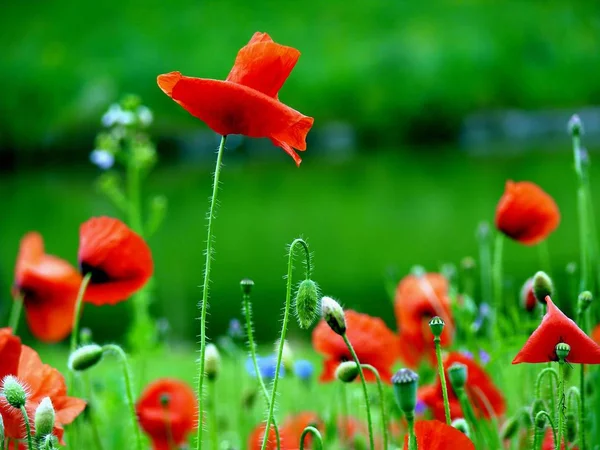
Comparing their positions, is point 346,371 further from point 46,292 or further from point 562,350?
point 46,292

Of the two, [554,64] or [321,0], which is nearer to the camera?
[554,64]

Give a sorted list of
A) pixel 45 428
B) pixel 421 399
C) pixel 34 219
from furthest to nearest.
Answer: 1. pixel 34 219
2. pixel 421 399
3. pixel 45 428

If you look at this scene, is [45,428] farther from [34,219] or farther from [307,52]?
[307,52]

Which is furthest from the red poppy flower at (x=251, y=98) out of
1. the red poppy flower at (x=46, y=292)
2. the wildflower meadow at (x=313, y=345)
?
the red poppy flower at (x=46, y=292)

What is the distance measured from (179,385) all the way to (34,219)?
2356 centimetres

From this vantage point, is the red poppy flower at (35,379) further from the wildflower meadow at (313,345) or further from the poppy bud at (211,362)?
the poppy bud at (211,362)

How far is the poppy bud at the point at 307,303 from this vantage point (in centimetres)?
98

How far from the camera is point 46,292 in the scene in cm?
162

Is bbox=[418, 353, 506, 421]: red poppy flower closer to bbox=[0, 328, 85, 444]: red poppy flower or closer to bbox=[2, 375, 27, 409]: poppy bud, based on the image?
bbox=[0, 328, 85, 444]: red poppy flower

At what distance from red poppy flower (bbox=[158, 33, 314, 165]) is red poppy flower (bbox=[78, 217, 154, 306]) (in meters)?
0.38

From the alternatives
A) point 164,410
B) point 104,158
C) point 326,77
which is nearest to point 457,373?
point 164,410

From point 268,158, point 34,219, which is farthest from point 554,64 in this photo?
point 34,219

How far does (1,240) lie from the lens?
1967 centimetres

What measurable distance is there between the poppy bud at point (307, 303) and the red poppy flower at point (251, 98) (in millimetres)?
133
